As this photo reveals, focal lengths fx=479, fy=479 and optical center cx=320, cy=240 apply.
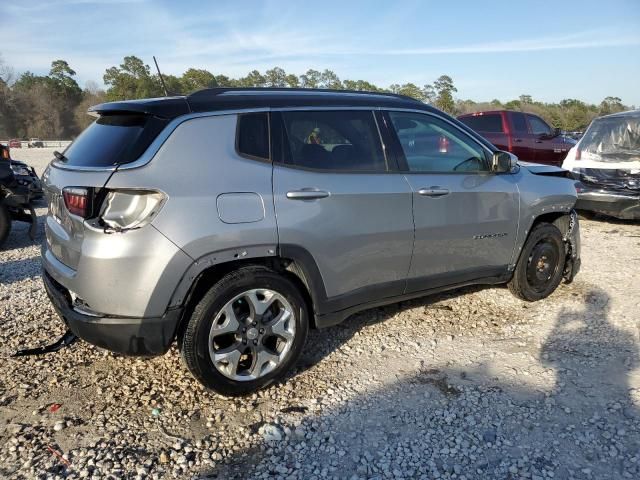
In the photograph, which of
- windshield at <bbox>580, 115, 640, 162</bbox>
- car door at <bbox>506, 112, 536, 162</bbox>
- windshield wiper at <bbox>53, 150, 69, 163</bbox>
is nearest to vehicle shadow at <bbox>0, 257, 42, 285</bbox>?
windshield wiper at <bbox>53, 150, 69, 163</bbox>

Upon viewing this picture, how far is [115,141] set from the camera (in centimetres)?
275

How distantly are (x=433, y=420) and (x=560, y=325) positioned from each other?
6.07 feet

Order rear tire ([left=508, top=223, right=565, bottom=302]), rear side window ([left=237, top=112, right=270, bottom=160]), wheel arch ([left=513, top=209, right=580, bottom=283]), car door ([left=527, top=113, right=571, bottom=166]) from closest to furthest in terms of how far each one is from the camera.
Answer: rear side window ([left=237, top=112, right=270, bottom=160]) → rear tire ([left=508, top=223, right=565, bottom=302]) → wheel arch ([left=513, top=209, right=580, bottom=283]) → car door ([left=527, top=113, right=571, bottom=166])

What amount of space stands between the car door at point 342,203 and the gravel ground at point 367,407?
1.96 ft

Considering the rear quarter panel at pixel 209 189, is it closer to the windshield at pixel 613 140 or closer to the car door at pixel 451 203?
the car door at pixel 451 203

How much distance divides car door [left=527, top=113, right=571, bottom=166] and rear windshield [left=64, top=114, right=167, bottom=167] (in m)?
11.0

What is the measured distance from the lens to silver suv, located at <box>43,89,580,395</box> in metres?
2.57

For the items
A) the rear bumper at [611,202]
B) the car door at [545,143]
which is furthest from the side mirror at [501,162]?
the car door at [545,143]

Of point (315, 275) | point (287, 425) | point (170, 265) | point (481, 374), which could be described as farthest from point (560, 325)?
point (170, 265)

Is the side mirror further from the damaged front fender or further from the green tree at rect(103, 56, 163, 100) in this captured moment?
the green tree at rect(103, 56, 163, 100)

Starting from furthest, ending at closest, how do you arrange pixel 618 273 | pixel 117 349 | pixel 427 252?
pixel 618 273 < pixel 427 252 < pixel 117 349

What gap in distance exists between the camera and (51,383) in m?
3.09

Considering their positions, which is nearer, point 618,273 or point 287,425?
point 287,425

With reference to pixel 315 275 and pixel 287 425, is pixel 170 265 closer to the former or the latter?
pixel 315 275
